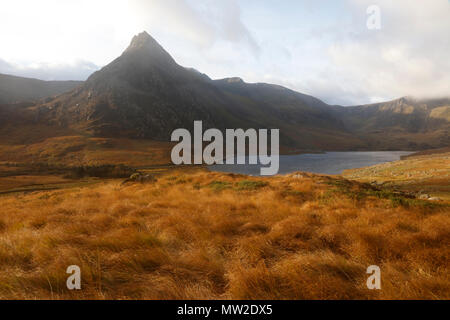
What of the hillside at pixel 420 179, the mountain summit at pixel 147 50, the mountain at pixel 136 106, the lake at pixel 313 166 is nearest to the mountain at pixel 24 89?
the mountain at pixel 136 106

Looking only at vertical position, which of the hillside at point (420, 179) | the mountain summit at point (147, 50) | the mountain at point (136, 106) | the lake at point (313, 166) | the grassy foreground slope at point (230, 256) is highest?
the mountain summit at point (147, 50)

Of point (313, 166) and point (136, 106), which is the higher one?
point (136, 106)

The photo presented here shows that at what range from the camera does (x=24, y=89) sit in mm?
154875

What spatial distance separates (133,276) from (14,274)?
165cm

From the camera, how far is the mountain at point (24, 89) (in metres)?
139

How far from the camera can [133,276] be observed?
3.25 m

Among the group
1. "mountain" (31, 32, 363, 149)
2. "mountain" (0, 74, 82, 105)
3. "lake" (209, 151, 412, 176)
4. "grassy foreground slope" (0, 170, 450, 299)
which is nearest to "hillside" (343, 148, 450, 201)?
"grassy foreground slope" (0, 170, 450, 299)

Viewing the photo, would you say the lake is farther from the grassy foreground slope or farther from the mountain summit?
the mountain summit

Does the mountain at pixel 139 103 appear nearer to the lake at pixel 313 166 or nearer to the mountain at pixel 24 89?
the lake at pixel 313 166

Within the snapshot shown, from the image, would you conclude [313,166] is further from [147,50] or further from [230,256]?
[147,50]

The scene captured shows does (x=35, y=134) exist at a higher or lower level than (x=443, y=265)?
higher

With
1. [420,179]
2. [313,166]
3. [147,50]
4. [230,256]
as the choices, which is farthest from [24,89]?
[420,179]
